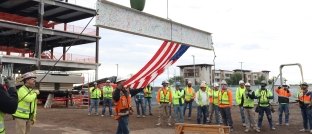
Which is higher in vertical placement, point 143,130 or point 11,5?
point 11,5

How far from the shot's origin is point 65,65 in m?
37.9

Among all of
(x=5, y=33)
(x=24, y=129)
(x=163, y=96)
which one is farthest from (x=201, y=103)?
(x=5, y=33)

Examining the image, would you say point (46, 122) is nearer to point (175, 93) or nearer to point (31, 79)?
point (175, 93)

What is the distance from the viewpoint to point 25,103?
7480 mm

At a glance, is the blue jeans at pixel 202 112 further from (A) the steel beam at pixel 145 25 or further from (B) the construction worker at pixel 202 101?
(A) the steel beam at pixel 145 25

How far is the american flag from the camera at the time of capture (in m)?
11.9

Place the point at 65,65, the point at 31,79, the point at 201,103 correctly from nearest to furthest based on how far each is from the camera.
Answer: the point at 31,79
the point at 201,103
the point at 65,65

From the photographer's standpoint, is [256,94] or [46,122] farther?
[46,122]

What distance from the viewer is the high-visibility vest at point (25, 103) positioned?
24.2 feet

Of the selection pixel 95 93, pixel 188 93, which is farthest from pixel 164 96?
pixel 95 93

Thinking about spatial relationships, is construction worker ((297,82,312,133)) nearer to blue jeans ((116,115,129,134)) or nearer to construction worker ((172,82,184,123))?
construction worker ((172,82,184,123))

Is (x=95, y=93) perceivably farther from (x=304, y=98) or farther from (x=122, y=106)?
(x=304, y=98)

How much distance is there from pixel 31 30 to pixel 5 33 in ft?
16.5

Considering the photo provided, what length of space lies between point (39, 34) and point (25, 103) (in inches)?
1173
